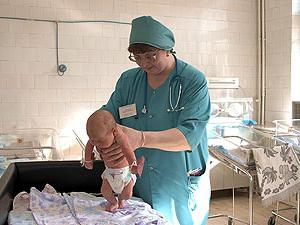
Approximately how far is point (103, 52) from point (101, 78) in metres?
0.27

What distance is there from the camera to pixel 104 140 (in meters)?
1.18

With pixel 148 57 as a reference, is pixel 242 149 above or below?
below

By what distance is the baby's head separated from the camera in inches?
46.0

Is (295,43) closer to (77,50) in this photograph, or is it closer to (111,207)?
(77,50)

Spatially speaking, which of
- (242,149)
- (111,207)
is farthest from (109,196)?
(242,149)

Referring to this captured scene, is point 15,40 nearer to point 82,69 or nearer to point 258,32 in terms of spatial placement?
point 82,69

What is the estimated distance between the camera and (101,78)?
13.0 feet

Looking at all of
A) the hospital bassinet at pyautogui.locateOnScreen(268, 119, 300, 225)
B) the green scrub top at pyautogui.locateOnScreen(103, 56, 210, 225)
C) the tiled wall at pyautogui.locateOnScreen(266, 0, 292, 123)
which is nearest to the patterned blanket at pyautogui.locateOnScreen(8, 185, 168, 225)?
the green scrub top at pyautogui.locateOnScreen(103, 56, 210, 225)

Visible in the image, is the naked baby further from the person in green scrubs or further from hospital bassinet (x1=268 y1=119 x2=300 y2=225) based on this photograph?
hospital bassinet (x1=268 y1=119 x2=300 y2=225)

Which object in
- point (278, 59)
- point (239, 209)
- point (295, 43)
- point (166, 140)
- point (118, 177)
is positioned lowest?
point (239, 209)

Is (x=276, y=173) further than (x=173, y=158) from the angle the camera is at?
Yes

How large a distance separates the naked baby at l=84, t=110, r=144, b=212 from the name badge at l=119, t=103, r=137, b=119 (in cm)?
32

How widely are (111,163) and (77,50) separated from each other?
107 inches

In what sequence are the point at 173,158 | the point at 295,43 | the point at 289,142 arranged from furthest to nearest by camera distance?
the point at 295,43, the point at 289,142, the point at 173,158
